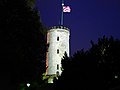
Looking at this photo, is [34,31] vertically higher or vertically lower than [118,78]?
higher

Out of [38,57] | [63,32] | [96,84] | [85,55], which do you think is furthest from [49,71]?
[38,57]

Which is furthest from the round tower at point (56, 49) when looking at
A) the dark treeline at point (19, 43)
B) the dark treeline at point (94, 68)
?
the dark treeline at point (19, 43)

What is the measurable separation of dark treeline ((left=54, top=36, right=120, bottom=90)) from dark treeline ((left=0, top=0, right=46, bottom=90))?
24.6 feet

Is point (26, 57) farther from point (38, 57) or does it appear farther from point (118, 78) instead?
point (118, 78)

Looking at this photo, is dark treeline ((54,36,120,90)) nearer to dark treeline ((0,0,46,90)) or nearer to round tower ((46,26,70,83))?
dark treeline ((0,0,46,90))

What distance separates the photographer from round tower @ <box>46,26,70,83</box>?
71.4 meters

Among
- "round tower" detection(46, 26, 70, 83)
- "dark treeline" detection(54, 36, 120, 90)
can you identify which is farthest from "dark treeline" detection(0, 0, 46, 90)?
"round tower" detection(46, 26, 70, 83)

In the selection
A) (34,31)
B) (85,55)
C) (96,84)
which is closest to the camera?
(34,31)

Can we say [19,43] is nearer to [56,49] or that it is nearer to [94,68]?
[94,68]

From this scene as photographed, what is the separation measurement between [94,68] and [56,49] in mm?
38704

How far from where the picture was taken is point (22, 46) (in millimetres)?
23594

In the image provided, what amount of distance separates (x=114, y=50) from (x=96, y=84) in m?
6.47

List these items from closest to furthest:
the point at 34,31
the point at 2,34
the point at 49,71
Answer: the point at 2,34 < the point at 34,31 < the point at 49,71

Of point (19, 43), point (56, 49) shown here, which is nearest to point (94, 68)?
point (19, 43)
